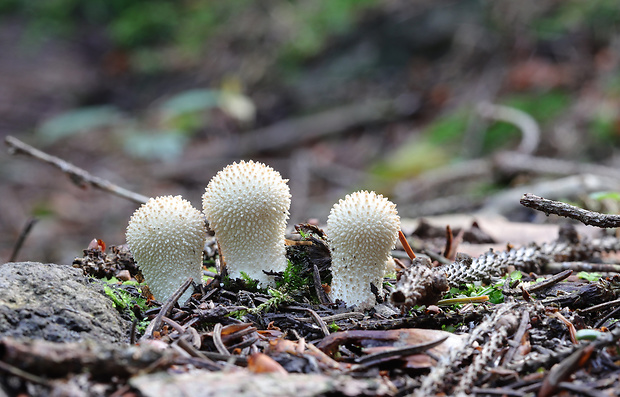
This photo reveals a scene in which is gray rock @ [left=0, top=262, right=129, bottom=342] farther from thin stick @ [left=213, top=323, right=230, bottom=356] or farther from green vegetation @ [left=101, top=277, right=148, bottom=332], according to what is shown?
thin stick @ [left=213, top=323, right=230, bottom=356]

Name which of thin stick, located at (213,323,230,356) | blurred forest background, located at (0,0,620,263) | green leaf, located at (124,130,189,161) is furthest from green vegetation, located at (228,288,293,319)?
green leaf, located at (124,130,189,161)

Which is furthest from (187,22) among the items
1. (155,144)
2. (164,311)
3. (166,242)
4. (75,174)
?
(164,311)

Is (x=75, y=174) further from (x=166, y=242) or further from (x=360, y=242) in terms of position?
(x=360, y=242)

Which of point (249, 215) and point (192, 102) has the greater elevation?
point (192, 102)

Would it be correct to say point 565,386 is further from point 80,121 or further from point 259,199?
point 80,121

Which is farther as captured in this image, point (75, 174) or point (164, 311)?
point (75, 174)

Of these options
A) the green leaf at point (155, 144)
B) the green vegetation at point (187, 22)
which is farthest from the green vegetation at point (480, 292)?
the green vegetation at point (187, 22)

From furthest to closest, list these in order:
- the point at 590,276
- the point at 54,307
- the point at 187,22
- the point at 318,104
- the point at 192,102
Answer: the point at 187,22 → the point at 318,104 → the point at 192,102 → the point at 590,276 → the point at 54,307
